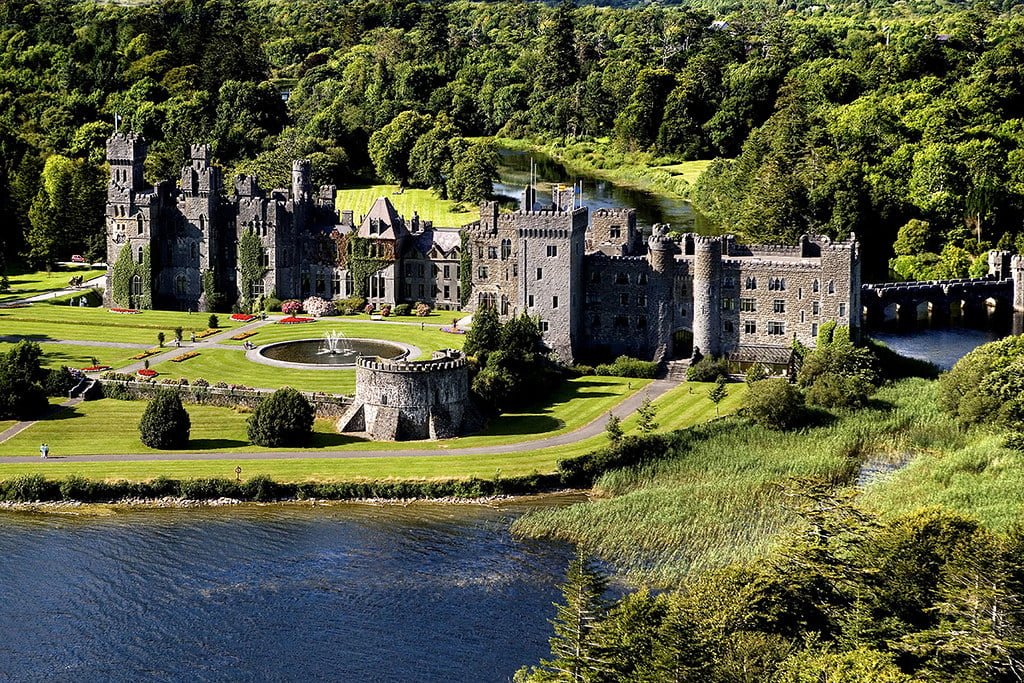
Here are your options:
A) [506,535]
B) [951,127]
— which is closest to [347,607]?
[506,535]

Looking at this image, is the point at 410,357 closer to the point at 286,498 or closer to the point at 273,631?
the point at 286,498

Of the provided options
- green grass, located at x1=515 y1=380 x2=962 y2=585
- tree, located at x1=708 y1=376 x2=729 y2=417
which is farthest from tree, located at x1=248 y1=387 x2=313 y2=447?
tree, located at x1=708 y1=376 x2=729 y2=417

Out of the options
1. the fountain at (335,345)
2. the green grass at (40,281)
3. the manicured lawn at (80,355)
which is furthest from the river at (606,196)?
the manicured lawn at (80,355)

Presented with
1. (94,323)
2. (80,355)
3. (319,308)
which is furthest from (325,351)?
(94,323)

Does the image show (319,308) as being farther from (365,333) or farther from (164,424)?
(164,424)

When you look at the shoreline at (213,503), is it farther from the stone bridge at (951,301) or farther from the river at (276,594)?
the stone bridge at (951,301)

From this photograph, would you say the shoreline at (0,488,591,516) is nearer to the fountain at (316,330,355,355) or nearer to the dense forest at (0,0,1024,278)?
the fountain at (316,330,355,355)
